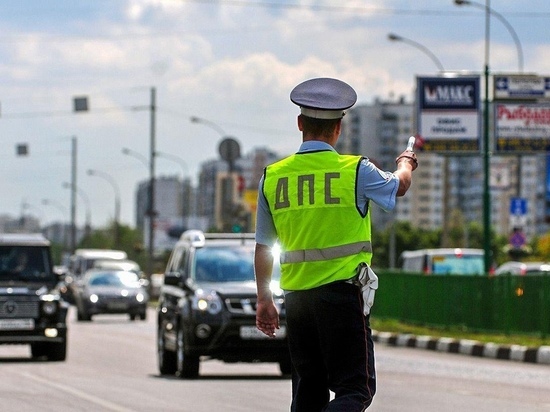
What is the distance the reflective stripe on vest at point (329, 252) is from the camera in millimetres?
6793

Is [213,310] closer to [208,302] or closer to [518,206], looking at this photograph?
[208,302]


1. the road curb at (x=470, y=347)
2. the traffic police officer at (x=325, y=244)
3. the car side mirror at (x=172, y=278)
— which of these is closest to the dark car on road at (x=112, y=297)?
the road curb at (x=470, y=347)

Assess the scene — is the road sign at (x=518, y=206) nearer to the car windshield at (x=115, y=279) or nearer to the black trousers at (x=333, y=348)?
the car windshield at (x=115, y=279)

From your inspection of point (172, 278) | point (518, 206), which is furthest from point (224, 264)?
point (518, 206)

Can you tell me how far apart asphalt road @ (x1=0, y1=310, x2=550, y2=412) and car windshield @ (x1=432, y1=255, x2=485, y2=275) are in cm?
1811

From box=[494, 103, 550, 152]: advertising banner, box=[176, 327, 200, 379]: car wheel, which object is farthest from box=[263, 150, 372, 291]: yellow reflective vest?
box=[494, 103, 550, 152]: advertising banner

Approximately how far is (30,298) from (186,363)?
4.54 meters

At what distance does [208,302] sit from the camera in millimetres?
19281

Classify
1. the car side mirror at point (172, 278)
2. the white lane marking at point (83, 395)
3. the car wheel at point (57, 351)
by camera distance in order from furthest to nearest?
the car wheel at point (57, 351), the car side mirror at point (172, 278), the white lane marking at point (83, 395)

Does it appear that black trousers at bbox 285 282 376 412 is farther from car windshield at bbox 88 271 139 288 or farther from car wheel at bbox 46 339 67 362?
car windshield at bbox 88 271 139 288

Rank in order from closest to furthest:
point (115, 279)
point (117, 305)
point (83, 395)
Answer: point (83, 395) → point (117, 305) → point (115, 279)

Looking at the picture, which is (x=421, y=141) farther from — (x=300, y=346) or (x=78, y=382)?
(x=300, y=346)

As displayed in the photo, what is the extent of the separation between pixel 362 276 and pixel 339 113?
682 mm

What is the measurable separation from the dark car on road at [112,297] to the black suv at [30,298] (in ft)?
73.6
